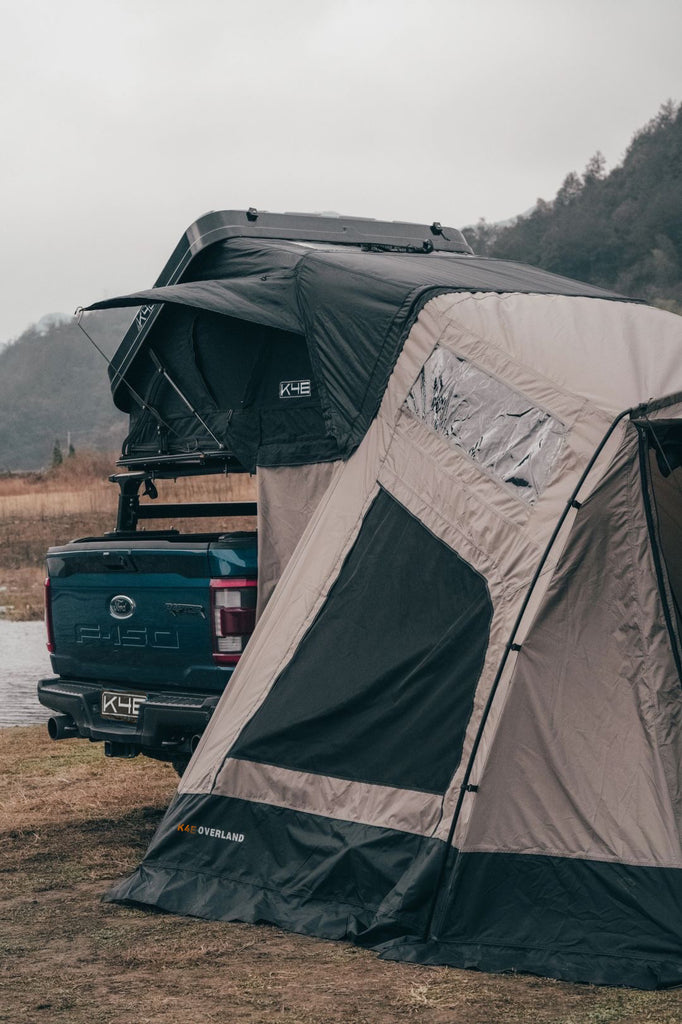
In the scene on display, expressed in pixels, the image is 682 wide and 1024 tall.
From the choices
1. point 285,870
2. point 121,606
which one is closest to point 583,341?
point 285,870

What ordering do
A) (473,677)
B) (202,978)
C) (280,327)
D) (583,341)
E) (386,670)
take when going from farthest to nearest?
(280,327) → (583,341) → (386,670) → (473,677) → (202,978)

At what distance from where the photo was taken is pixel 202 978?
15.8 feet

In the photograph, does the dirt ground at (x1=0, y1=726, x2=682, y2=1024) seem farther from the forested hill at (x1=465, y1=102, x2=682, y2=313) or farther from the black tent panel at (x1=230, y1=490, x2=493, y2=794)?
the forested hill at (x1=465, y1=102, x2=682, y2=313)

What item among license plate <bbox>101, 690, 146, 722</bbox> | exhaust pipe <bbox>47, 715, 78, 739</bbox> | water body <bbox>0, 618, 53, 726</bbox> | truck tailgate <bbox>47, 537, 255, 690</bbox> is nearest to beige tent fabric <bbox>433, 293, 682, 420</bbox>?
truck tailgate <bbox>47, 537, 255, 690</bbox>

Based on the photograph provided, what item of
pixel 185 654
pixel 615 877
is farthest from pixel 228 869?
pixel 615 877

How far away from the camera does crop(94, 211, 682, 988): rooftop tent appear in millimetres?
4996

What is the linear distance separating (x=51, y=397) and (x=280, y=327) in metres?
149

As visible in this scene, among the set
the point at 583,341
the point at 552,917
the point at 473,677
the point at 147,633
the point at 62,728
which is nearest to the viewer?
the point at 552,917

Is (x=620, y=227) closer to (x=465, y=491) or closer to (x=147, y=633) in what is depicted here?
(x=147, y=633)

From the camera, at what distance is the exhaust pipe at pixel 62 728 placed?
709cm

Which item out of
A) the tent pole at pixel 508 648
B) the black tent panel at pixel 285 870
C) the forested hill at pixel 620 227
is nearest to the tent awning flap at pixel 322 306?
the tent pole at pixel 508 648

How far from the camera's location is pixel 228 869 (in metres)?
5.70

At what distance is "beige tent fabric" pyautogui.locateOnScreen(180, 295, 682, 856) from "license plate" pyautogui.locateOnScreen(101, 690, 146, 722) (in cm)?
84

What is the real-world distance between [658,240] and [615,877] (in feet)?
178
